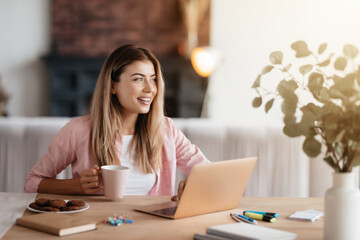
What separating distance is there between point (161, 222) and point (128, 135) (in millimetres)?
725

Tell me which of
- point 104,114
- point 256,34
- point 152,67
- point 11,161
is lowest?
point 11,161

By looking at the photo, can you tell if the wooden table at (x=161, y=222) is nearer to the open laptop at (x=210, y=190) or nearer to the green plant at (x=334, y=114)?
the open laptop at (x=210, y=190)

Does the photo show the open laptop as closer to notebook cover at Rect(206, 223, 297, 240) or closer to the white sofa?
notebook cover at Rect(206, 223, 297, 240)

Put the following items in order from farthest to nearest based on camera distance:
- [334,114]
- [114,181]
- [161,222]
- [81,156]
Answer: [81,156]
[114,181]
[161,222]
[334,114]

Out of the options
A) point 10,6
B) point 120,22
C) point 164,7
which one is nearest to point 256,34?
point 164,7

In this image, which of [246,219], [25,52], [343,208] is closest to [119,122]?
[246,219]

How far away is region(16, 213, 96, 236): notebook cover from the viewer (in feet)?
3.46

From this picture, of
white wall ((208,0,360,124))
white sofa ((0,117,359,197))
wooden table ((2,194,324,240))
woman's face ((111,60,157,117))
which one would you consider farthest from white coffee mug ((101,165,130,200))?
white wall ((208,0,360,124))

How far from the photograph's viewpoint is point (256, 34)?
621 centimetres

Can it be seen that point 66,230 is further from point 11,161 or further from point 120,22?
point 120,22

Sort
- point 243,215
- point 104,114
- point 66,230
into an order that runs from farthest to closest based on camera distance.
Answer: point 104,114 → point 243,215 → point 66,230

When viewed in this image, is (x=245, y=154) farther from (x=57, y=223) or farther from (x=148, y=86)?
(x=57, y=223)

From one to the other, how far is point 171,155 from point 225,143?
49cm

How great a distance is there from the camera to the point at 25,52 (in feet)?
A: 20.7
